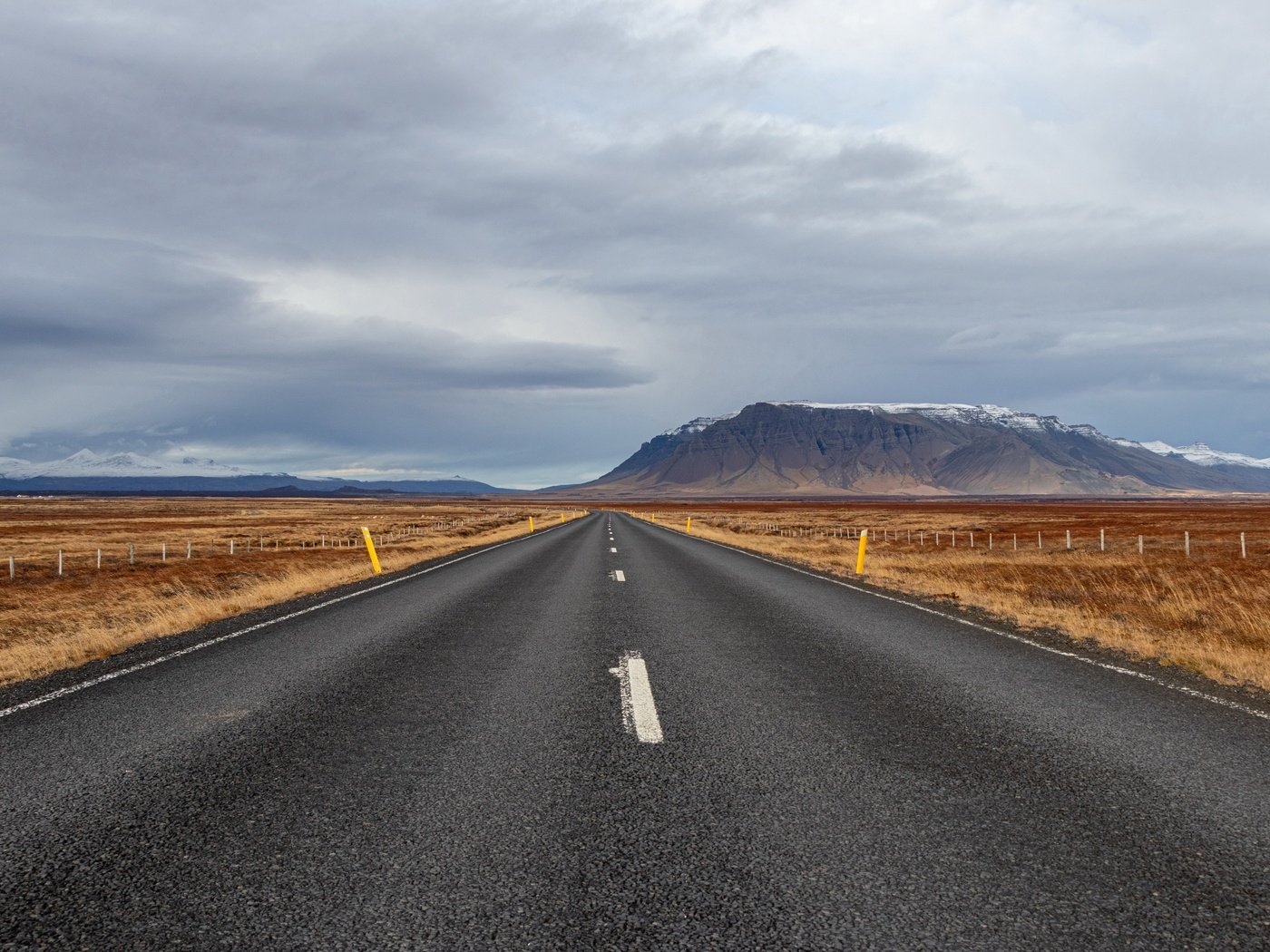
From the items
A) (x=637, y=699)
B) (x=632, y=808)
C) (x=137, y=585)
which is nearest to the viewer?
(x=632, y=808)

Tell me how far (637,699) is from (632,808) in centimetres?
233

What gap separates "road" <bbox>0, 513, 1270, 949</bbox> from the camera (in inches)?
121

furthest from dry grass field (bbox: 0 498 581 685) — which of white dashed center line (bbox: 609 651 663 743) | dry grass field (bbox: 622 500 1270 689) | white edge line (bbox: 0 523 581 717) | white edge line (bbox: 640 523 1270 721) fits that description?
dry grass field (bbox: 622 500 1270 689)

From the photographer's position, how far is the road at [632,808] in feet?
10.1

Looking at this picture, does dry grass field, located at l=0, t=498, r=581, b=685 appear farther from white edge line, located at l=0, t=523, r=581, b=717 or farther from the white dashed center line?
the white dashed center line

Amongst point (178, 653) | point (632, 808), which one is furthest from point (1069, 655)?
point (178, 653)

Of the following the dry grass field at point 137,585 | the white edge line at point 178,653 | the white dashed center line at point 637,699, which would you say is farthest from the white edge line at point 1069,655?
the dry grass field at point 137,585

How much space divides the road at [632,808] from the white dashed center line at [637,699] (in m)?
0.04

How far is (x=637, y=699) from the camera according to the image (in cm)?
648

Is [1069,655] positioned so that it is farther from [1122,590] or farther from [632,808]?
[1122,590]

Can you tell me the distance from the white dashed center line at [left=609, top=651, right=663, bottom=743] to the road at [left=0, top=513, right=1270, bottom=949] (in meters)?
0.04

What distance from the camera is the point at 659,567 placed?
20.1 m

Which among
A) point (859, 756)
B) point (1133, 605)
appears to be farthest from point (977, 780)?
point (1133, 605)

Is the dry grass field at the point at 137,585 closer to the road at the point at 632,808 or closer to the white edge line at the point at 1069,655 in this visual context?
the road at the point at 632,808
